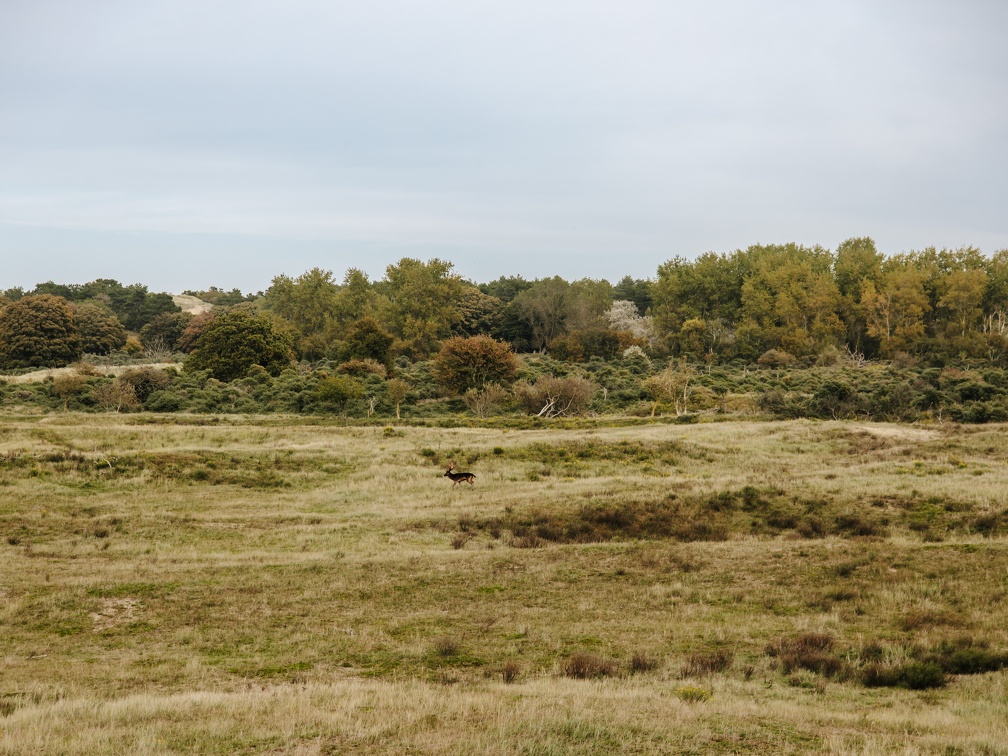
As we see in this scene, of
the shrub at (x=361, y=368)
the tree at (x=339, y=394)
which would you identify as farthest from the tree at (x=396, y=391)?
the shrub at (x=361, y=368)

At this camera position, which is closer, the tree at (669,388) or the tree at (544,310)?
the tree at (669,388)

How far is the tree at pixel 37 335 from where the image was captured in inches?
3029

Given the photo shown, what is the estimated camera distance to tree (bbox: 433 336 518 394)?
2470 inches

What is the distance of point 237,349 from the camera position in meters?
68.8

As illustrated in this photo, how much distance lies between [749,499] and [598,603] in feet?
41.8

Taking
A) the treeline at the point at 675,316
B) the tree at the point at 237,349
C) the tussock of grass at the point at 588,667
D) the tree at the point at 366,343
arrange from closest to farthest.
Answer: the tussock of grass at the point at 588,667 → the tree at the point at 237,349 → the tree at the point at 366,343 → the treeline at the point at 675,316

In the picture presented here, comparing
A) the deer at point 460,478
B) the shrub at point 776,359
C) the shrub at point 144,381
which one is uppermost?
the shrub at point 776,359

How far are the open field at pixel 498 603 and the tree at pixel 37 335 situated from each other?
4739 cm

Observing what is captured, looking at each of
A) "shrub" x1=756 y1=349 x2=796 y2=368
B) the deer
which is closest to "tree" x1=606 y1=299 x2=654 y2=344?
"shrub" x1=756 y1=349 x2=796 y2=368

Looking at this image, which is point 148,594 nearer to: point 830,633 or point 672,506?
point 830,633

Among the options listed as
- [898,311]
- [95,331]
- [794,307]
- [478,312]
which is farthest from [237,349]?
[898,311]

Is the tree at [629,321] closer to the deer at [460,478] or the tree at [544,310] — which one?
the tree at [544,310]

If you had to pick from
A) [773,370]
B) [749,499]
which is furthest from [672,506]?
[773,370]

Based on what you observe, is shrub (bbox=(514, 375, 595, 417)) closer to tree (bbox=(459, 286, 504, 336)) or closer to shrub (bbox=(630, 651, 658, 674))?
shrub (bbox=(630, 651, 658, 674))
